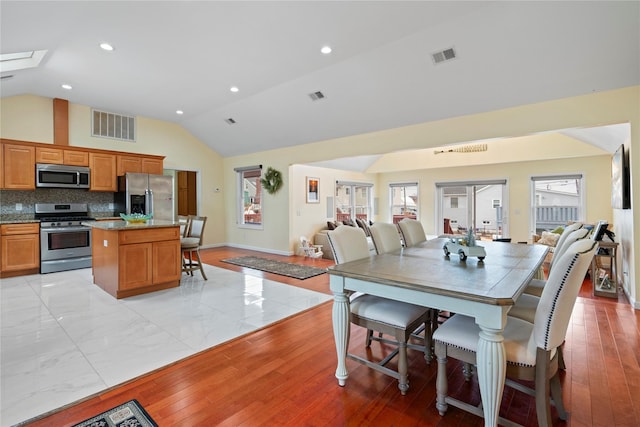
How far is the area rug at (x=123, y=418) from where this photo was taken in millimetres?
1701

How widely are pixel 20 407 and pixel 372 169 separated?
8.72 meters

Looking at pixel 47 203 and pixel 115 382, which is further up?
pixel 47 203

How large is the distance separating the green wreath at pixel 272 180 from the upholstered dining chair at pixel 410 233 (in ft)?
13.9

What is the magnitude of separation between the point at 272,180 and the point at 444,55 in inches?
184

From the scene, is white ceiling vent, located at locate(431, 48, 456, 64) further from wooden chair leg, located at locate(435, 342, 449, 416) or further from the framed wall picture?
the framed wall picture

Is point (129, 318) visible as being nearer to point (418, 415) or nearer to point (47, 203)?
point (418, 415)

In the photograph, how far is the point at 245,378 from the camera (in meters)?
2.17

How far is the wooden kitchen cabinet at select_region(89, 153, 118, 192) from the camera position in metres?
5.88

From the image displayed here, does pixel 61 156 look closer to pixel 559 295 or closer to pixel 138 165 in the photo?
pixel 138 165

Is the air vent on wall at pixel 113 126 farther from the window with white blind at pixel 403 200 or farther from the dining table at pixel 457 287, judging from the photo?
the window with white blind at pixel 403 200

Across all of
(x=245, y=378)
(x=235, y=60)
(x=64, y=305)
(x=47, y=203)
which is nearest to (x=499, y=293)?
(x=245, y=378)

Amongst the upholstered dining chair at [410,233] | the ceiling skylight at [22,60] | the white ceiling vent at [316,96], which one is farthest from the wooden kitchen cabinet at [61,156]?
the upholstered dining chair at [410,233]

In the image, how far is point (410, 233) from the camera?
3.54 meters

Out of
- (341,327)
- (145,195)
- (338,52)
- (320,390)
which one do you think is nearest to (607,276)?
(341,327)
